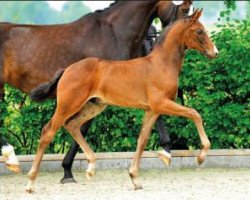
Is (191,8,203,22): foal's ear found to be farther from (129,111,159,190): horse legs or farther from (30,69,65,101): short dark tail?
(30,69,65,101): short dark tail

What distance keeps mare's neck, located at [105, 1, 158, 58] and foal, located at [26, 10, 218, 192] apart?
0.71 m

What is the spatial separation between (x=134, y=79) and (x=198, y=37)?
78cm

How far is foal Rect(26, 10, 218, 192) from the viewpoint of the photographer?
7582mm

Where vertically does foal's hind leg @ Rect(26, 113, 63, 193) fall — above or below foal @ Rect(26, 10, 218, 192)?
below

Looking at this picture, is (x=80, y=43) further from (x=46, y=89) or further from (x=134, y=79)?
(x=134, y=79)

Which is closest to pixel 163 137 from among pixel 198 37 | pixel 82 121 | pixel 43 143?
pixel 82 121

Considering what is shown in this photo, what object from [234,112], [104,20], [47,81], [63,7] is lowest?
[63,7]

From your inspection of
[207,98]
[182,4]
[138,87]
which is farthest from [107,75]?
[207,98]

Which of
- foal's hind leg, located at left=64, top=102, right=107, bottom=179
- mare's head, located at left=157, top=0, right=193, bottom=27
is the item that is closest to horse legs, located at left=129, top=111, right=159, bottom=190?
foal's hind leg, located at left=64, top=102, right=107, bottom=179

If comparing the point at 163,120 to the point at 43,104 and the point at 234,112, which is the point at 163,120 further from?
the point at 43,104

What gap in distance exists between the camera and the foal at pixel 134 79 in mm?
7582

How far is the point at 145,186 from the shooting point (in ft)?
26.5

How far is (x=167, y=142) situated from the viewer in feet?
29.0

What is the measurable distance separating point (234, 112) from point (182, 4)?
67.3 inches
